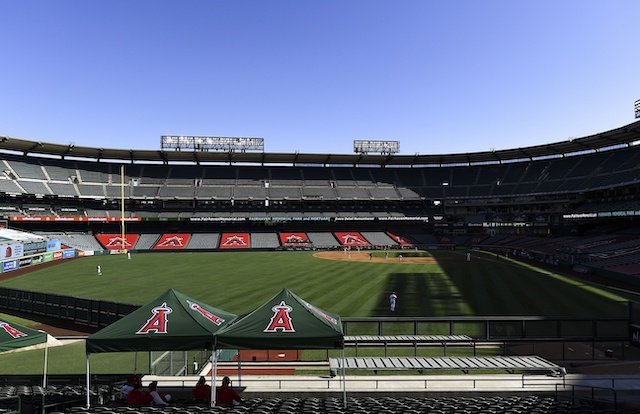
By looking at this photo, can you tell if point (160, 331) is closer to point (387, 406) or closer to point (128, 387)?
point (128, 387)

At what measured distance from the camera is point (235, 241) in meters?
72.7

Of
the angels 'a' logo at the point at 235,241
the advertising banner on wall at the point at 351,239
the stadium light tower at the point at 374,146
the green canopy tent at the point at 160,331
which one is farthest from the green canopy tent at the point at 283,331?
the stadium light tower at the point at 374,146

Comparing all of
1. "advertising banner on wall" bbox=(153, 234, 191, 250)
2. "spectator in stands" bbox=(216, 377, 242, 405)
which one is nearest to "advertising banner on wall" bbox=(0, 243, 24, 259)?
"advertising banner on wall" bbox=(153, 234, 191, 250)

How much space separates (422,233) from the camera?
8206cm

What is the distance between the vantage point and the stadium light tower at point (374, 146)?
305 ft

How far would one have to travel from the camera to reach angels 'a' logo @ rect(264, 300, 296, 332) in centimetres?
891

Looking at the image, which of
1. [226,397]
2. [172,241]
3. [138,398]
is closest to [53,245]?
[172,241]

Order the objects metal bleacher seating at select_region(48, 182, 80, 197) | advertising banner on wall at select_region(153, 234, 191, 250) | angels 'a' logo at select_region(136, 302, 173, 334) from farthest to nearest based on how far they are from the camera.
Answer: metal bleacher seating at select_region(48, 182, 80, 197) < advertising banner on wall at select_region(153, 234, 191, 250) < angels 'a' logo at select_region(136, 302, 173, 334)

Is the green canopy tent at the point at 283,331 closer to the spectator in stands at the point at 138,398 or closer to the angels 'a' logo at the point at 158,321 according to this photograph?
the angels 'a' logo at the point at 158,321

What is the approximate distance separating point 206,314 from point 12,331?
5.13m

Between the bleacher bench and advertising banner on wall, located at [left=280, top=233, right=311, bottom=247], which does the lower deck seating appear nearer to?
the bleacher bench

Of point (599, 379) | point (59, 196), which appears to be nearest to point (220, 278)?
point (599, 379)

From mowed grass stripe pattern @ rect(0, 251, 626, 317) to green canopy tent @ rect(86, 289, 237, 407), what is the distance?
12.6m

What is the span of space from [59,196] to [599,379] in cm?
8438
